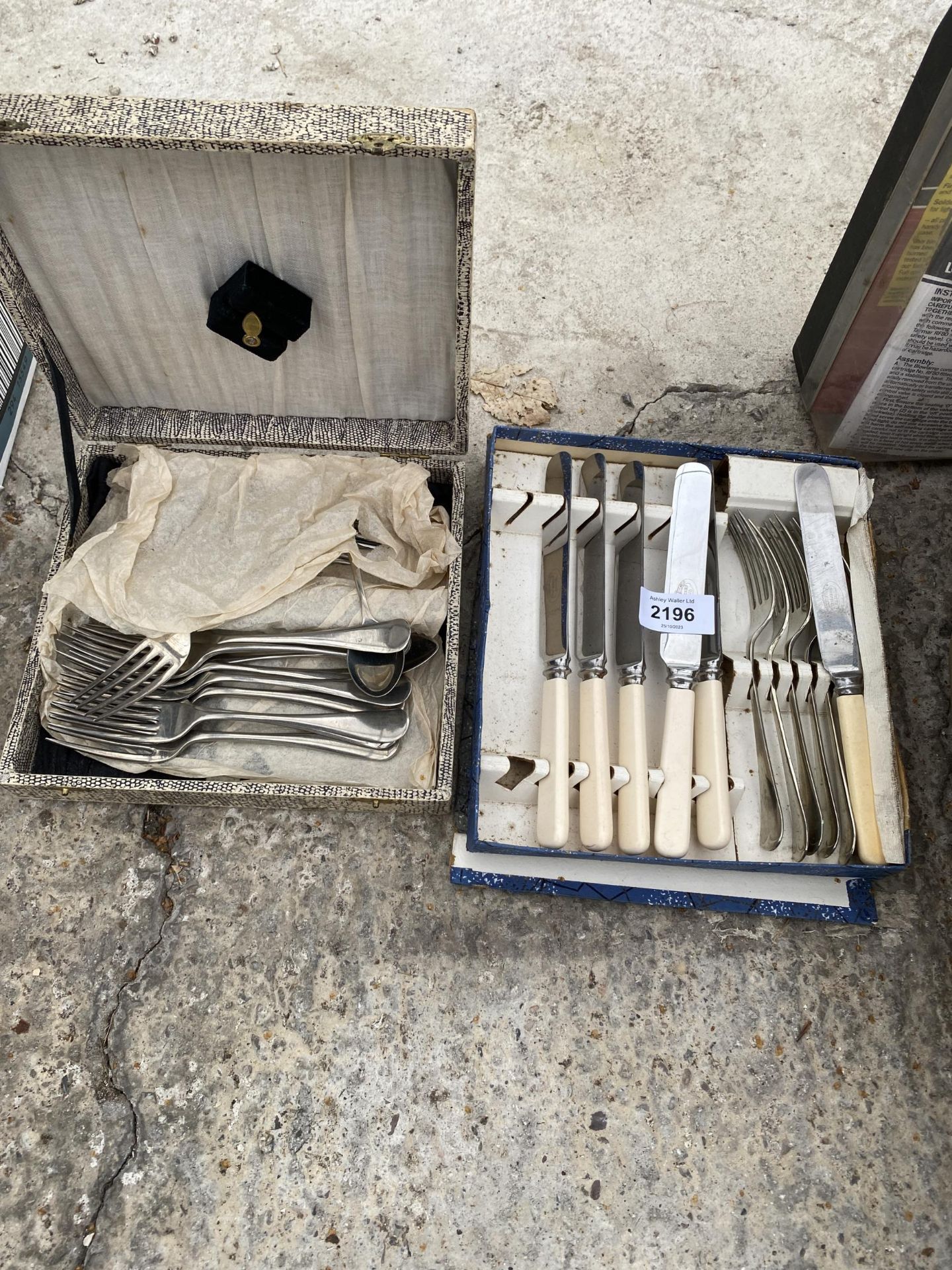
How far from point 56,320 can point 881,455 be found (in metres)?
1.37

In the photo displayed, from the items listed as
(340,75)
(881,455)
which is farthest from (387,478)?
(340,75)

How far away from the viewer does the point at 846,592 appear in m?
1.25

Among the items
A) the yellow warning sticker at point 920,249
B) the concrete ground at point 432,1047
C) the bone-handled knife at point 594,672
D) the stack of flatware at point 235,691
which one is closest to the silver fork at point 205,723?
the stack of flatware at point 235,691

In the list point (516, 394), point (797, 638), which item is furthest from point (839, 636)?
point (516, 394)

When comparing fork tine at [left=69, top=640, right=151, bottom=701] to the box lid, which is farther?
fork tine at [left=69, top=640, right=151, bottom=701]

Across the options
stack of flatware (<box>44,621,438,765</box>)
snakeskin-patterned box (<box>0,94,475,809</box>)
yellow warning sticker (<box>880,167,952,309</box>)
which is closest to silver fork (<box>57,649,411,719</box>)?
stack of flatware (<box>44,621,438,765</box>)

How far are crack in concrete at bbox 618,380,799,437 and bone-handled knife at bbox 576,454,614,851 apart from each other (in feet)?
1.24

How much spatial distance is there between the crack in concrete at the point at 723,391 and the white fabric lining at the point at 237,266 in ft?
1.68

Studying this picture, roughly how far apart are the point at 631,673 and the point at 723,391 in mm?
754

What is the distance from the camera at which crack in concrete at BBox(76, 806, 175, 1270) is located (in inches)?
40.8

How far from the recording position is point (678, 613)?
1.20m

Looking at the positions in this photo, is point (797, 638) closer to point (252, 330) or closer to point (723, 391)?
point (723, 391)

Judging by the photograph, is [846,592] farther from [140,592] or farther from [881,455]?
[140,592]

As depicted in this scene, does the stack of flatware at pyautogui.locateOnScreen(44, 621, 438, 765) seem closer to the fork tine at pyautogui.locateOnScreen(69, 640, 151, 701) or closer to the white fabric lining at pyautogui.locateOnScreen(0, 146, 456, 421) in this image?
the fork tine at pyautogui.locateOnScreen(69, 640, 151, 701)
